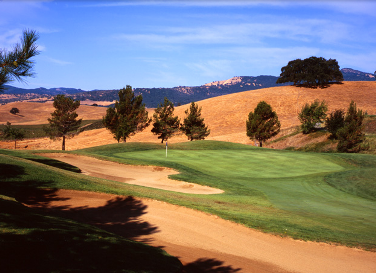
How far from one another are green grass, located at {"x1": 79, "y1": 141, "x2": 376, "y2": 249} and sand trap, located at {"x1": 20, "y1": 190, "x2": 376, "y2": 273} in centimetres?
52

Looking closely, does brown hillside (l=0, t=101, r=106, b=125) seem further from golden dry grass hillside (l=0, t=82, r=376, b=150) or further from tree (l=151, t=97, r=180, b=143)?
tree (l=151, t=97, r=180, b=143)

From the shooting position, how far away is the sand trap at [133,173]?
17.0m

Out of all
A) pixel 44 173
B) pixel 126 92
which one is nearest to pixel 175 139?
pixel 126 92

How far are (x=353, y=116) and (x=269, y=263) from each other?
124 ft

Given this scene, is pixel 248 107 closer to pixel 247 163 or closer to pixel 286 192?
pixel 247 163

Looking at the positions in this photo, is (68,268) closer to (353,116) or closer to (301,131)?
(353,116)

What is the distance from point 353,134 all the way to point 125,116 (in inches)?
1252

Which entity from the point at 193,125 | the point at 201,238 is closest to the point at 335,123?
the point at 193,125

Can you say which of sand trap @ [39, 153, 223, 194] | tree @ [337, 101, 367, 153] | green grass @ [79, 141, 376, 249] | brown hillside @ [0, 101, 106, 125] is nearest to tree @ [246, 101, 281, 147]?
tree @ [337, 101, 367, 153]

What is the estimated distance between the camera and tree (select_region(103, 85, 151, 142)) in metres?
48.1

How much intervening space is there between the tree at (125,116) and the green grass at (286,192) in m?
15.6

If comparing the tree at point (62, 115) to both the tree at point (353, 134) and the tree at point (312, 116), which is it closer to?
the tree at point (312, 116)

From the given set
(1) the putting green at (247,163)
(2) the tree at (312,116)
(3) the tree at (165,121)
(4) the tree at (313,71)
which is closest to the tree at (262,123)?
(2) the tree at (312,116)

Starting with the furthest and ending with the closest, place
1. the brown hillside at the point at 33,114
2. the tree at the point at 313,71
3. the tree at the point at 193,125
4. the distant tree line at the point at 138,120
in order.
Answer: the brown hillside at the point at 33,114, the tree at the point at 313,71, the tree at the point at 193,125, the distant tree line at the point at 138,120
